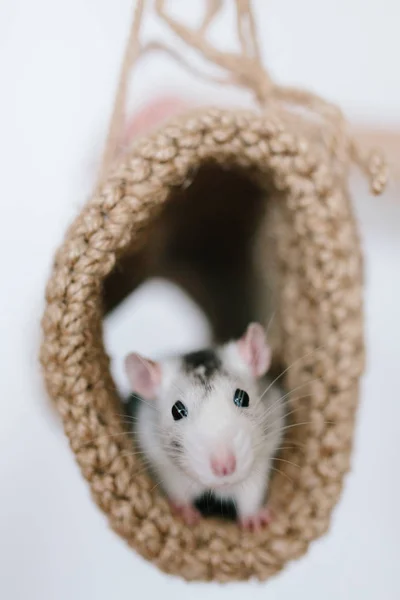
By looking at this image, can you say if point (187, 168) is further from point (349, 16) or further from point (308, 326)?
point (349, 16)

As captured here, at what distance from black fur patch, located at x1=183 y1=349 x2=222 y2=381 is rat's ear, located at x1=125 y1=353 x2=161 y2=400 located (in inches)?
1.8

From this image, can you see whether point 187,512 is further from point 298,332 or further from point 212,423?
point 298,332

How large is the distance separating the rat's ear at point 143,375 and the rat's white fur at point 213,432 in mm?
12

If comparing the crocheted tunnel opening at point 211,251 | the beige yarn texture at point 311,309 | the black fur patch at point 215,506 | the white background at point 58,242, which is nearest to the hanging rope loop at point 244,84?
the beige yarn texture at point 311,309

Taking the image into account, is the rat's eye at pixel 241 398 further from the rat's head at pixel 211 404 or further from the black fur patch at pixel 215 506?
the black fur patch at pixel 215 506

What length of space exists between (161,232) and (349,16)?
544 mm

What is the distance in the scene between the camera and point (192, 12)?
119 cm

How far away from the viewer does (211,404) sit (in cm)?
87

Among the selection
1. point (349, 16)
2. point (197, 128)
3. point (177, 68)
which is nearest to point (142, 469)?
point (197, 128)

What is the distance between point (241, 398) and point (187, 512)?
0.58 ft

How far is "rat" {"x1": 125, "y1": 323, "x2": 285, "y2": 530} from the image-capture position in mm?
836

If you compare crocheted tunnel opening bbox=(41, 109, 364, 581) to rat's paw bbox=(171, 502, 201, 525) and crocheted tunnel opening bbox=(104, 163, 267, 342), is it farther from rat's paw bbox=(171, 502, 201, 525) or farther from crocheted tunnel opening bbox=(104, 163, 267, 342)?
crocheted tunnel opening bbox=(104, 163, 267, 342)

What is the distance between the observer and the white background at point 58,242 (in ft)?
3.71

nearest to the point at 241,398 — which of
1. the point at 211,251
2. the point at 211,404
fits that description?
the point at 211,404
